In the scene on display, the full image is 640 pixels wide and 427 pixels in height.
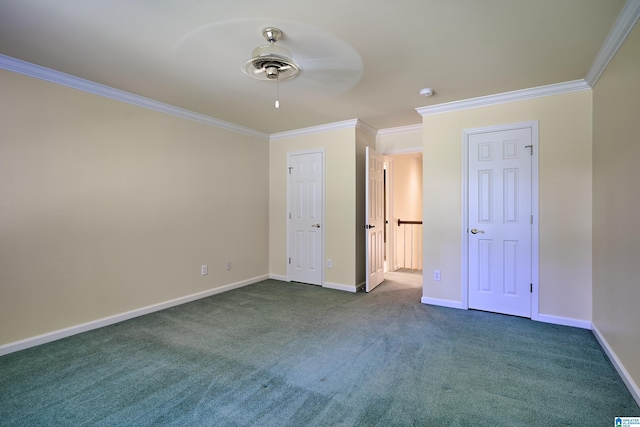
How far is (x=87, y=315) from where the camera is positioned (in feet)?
10.1

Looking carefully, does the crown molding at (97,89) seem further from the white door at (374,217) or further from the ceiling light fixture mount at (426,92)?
the ceiling light fixture mount at (426,92)

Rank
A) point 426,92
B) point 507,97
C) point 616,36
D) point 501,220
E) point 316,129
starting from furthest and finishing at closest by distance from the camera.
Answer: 1. point 316,129
2. point 501,220
3. point 507,97
4. point 426,92
5. point 616,36

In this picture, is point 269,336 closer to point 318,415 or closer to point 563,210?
point 318,415

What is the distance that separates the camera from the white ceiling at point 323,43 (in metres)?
1.95

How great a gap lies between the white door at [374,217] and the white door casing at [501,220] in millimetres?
1297

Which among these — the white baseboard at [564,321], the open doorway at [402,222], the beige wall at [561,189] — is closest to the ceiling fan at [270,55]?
the beige wall at [561,189]

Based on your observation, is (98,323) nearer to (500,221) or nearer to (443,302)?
(443,302)

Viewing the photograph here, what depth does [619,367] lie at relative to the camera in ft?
7.25

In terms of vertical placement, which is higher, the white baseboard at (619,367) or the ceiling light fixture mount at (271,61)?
the ceiling light fixture mount at (271,61)

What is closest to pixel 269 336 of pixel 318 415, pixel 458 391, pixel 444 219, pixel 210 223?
pixel 318 415

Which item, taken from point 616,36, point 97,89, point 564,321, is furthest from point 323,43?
point 564,321

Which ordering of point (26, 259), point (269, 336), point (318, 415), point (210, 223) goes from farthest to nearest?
point (210, 223) < point (269, 336) < point (26, 259) < point (318, 415)

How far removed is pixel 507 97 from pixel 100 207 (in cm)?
446

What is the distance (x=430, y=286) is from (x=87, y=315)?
3781 millimetres
